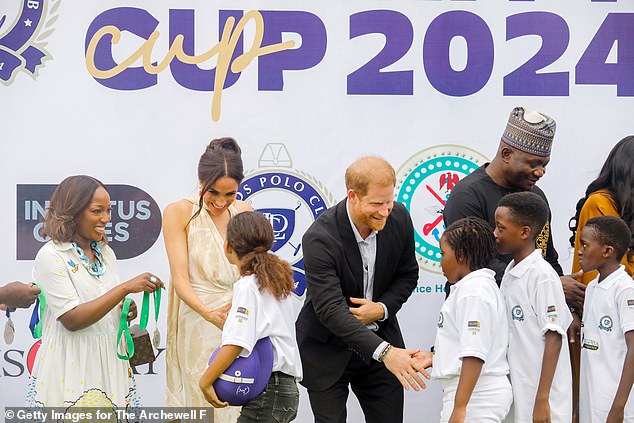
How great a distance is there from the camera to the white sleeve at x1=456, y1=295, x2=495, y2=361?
11.4ft

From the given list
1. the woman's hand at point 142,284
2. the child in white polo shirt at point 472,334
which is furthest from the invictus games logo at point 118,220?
the child in white polo shirt at point 472,334

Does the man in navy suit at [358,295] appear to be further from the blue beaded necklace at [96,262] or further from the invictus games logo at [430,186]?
the blue beaded necklace at [96,262]

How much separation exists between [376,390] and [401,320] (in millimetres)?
787

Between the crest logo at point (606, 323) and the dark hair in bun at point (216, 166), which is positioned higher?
the dark hair in bun at point (216, 166)

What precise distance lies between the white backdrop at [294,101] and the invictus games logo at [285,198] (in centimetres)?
1

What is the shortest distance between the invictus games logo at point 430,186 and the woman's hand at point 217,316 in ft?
3.90

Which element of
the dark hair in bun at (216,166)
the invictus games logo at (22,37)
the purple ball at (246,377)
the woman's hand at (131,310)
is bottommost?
the purple ball at (246,377)

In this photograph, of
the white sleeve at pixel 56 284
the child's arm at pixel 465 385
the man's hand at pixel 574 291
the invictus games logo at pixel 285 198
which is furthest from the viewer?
the invictus games logo at pixel 285 198

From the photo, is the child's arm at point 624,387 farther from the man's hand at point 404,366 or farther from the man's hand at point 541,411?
the man's hand at point 404,366

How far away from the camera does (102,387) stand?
3926 millimetres

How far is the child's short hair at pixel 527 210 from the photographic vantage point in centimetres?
375

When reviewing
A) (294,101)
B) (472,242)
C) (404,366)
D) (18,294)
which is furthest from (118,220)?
(472,242)

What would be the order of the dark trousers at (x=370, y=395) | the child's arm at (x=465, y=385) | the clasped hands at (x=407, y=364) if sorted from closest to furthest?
the child's arm at (x=465, y=385), the clasped hands at (x=407, y=364), the dark trousers at (x=370, y=395)

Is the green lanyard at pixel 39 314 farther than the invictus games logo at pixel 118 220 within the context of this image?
No
